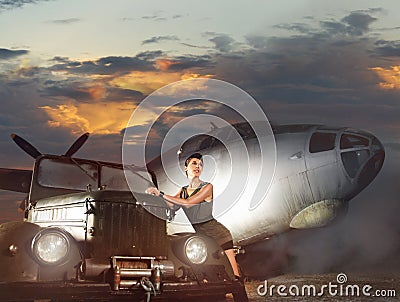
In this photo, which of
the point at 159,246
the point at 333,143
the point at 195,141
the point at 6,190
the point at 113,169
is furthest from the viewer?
the point at 6,190

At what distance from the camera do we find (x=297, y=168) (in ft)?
48.5

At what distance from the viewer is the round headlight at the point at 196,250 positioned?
872 cm

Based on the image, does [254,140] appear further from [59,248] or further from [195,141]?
[59,248]

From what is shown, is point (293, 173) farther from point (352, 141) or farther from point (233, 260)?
point (233, 260)

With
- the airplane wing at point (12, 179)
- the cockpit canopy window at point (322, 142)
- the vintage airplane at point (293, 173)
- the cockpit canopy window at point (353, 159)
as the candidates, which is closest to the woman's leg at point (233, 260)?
the vintage airplane at point (293, 173)

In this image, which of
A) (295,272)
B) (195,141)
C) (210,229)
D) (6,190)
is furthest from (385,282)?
(6,190)

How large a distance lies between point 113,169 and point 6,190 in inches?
359

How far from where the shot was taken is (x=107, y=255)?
833cm

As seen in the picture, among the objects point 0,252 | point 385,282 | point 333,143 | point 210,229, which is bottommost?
point 0,252

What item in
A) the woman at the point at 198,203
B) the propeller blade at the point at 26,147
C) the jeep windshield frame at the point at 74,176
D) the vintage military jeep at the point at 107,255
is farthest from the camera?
the propeller blade at the point at 26,147

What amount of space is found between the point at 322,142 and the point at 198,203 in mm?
6630

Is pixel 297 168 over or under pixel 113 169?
over

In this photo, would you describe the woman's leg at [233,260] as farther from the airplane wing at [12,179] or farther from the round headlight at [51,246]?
the airplane wing at [12,179]

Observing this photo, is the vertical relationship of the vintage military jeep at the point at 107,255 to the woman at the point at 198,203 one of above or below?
below
